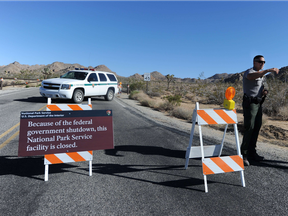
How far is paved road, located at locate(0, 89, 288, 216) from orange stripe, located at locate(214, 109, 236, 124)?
3.30 ft

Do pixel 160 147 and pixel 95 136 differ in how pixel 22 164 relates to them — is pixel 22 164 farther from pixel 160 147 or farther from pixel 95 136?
pixel 160 147

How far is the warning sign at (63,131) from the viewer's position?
10.9 ft

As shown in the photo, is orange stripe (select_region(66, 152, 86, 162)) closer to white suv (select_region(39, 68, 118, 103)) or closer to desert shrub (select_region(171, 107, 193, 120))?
desert shrub (select_region(171, 107, 193, 120))

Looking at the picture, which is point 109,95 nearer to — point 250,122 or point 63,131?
point 63,131

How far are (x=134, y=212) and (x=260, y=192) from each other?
1965 millimetres

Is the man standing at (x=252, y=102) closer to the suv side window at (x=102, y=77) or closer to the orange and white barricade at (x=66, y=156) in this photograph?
the orange and white barricade at (x=66, y=156)

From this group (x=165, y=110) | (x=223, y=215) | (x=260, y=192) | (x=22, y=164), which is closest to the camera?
(x=223, y=215)

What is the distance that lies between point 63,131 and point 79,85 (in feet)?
31.1

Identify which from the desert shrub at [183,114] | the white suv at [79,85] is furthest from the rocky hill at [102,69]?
the white suv at [79,85]

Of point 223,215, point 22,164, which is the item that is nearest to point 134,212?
point 223,215

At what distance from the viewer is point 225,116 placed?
3576mm

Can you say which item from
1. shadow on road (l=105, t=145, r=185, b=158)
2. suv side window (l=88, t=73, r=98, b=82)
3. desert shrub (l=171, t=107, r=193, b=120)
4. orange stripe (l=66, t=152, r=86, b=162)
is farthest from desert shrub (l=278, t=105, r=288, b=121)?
orange stripe (l=66, t=152, r=86, b=162)

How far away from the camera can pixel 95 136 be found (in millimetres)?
3732

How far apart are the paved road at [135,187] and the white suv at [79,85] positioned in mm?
7303
